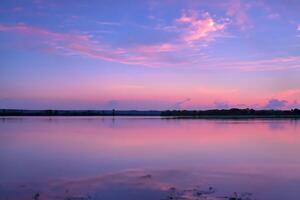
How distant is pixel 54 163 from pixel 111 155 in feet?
8.45

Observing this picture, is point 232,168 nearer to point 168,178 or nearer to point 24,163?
point 168,178

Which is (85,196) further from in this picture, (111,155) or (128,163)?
(111,155)

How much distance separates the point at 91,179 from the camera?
10.0m

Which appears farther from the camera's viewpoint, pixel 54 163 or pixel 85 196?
pixel 54 163

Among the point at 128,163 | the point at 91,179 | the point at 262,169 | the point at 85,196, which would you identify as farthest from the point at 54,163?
the point at 262,169

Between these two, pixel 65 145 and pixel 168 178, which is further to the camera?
pixel 65 145

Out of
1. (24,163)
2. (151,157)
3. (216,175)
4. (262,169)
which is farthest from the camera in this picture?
(151,157)

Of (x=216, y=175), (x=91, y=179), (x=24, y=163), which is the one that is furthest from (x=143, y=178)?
(x=24, y=163)

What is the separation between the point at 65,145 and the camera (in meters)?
18.6

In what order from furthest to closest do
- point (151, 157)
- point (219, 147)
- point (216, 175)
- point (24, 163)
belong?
1. point (219, 147)
2. point (151, 157)
3. point (24, 163)
4. point (216, 175)

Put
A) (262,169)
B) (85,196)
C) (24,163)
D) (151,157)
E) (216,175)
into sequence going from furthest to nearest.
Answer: (151,157) → (24,163) → (262,169) → (216,175) → (85,196)

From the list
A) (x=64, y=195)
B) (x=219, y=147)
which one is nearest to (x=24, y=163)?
(x=64, y=195)

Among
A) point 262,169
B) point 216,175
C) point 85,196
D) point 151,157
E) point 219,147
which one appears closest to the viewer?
point 85,196

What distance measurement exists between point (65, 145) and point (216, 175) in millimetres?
9438
